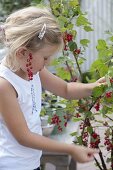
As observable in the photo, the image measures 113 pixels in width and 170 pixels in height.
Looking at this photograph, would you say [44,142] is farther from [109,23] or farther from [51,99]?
[109,23]

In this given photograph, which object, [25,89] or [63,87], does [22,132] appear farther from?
[63,87]

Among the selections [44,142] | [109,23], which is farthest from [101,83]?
[109,23]

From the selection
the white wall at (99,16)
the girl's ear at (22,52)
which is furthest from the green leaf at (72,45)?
the white wall at (99,16)

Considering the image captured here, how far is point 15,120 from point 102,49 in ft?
1.73

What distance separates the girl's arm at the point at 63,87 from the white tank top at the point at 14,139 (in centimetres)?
15

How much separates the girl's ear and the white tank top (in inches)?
3.5

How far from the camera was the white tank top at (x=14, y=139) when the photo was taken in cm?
173

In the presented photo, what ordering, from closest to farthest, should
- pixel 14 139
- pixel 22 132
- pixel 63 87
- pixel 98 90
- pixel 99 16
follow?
pixel 22 132
pixel 14 139
pixel 98 90
pixel 63 87
pixel 99 16

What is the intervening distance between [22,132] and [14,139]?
12 centimetres

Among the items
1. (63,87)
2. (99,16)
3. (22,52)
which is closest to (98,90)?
(63,87)

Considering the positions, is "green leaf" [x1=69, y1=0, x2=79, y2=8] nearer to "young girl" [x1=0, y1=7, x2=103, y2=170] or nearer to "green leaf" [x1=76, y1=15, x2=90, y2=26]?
"green leaf" [x1=76, y1=15, x2=90, y2=26]

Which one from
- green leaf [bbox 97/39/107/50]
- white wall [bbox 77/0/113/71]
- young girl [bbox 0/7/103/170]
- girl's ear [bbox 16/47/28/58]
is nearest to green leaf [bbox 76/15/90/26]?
green leaf [bbox 97/39/107/50]

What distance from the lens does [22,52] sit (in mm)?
1672

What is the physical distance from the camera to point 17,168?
1.80 meters
